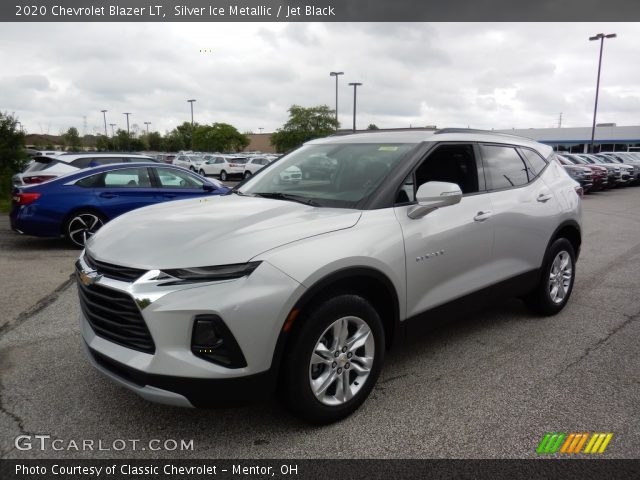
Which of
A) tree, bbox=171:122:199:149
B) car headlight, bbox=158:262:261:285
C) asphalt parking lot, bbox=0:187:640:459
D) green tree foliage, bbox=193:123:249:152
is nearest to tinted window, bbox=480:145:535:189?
asphalt parking lot, bbox=0:187:640:459

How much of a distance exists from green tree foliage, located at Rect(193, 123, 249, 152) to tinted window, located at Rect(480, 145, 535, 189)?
237ft

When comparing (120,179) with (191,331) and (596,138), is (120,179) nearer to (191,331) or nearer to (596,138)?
(191,331)

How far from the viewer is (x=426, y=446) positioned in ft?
9.30

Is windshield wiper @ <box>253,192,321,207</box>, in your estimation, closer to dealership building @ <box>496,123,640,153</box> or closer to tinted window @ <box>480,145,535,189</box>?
tinted window @ <box>480,145,535,189</box>

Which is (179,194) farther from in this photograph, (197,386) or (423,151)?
(197,386)

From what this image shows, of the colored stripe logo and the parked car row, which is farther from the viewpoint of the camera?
the parked car row

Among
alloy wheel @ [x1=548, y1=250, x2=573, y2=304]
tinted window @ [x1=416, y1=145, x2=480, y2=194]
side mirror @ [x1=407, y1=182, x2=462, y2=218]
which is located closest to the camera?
side mirror @ [x1=407, y1=182, x2=462, y2=218]

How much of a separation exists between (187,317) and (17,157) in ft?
54.2

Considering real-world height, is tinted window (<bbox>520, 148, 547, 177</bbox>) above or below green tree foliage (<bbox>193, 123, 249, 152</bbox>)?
below

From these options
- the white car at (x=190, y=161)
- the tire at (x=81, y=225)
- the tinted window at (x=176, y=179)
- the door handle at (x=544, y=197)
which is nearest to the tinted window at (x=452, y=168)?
the door handle at (x=544, y=197)

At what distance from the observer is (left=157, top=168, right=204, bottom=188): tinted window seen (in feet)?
30.1

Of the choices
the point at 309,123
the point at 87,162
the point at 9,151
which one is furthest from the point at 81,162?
the point at 309,123

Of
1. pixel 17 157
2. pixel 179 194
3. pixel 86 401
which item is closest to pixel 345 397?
pixel 86 401

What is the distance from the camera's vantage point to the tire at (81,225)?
8.20m
